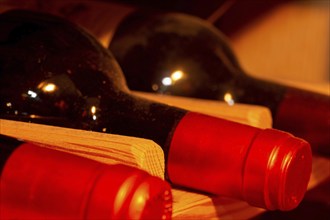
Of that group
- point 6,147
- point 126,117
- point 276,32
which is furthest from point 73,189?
point 276,32

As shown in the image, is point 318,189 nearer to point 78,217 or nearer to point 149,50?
point 149,50

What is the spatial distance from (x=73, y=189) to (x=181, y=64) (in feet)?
1.10

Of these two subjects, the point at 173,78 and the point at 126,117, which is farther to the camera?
the point at 173,78

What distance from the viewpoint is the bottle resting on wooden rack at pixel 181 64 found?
56cm

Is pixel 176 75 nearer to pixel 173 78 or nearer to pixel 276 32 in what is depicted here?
pixel 173 78

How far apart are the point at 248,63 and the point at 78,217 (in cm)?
70

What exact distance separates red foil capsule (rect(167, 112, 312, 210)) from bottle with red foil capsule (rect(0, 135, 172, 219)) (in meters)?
0.08

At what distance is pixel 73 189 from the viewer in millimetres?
248

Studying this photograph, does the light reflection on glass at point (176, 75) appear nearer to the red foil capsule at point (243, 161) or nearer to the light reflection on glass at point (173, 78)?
the light reflection on glass at point (173, 78)

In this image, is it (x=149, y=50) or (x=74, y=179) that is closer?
(x=74, y=179)

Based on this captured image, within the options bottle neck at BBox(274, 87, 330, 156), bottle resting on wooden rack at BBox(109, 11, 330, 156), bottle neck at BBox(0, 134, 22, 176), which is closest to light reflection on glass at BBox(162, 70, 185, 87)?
bottle resting on wooden rack at BBox(109, 11, 330, 156)

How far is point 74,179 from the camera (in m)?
0.25

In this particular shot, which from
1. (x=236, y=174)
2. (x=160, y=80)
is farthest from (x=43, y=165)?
(x=160, y=80)

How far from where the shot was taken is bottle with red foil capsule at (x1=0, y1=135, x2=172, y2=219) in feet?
0.80
